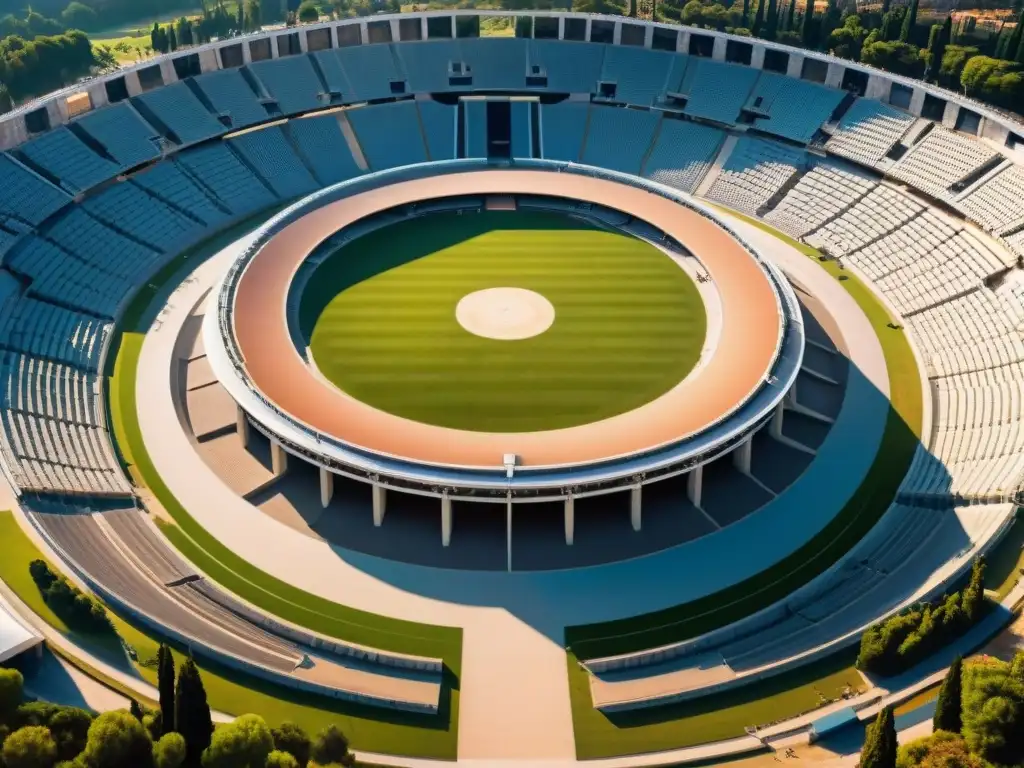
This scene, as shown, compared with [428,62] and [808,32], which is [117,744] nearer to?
[428,62]

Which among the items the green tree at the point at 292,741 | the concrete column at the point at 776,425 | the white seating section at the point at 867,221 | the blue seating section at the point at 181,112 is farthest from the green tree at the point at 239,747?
the blue seating section at the point at 181,112

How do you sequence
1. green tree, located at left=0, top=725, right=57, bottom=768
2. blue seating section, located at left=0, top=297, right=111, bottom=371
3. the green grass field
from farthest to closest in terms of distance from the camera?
blue seating section, located at left=0, top=297, right=111, bottom=371 → the green grass field → green tree, located at left=0, top=725, right=57, bottom=768

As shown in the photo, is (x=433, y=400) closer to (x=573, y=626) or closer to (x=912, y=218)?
(x=573, y=626)

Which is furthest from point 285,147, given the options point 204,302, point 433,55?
point 204,302

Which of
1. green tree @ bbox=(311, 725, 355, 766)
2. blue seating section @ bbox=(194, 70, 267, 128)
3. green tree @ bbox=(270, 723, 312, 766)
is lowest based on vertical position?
green tree @ bbox=(311, 725, 355, 766)

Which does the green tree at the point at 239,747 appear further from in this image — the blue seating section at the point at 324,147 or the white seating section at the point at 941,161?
the white seating section at the point at 941,161

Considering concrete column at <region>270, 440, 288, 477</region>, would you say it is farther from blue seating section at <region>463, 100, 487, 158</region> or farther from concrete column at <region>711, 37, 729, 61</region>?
concrete column at <region>711, 37, 729, 61</region>

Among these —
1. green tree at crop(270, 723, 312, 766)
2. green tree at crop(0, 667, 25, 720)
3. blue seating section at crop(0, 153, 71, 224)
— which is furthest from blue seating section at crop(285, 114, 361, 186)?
green tree at crop(270, 723, 312, 766)

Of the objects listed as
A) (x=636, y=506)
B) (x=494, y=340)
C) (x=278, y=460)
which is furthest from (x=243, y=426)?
(x=636, y=506)
